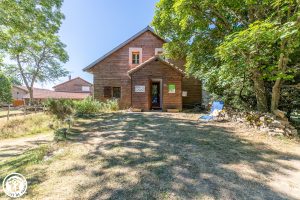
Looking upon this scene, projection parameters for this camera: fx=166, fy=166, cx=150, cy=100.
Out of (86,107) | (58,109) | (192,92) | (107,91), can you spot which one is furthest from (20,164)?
(192,92)

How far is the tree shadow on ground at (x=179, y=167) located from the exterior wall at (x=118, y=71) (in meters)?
8.44

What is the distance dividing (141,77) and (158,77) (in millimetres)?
1313

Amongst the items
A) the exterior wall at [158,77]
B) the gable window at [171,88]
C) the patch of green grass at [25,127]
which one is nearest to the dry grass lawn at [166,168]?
the patch of green grass at [25,127]

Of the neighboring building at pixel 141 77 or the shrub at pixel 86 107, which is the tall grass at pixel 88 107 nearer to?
the shrub at pixel 86 107

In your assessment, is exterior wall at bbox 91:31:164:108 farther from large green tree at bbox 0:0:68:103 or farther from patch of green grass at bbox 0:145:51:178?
patch of green grass at bbox 0:145:51:178

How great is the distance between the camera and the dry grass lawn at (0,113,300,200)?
266 cm

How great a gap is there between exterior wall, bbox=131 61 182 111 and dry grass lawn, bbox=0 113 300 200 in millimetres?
7239

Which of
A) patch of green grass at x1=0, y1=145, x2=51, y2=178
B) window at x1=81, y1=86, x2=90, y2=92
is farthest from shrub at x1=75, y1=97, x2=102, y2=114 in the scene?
window at x1=81, y1=86, x2=90, y2=92

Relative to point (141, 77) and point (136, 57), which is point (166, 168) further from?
point (136, 57)

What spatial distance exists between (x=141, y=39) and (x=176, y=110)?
6.93 m

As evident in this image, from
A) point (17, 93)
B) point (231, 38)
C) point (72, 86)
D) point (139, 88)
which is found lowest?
point (139, 88)

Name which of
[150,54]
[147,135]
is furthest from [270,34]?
[150,54]

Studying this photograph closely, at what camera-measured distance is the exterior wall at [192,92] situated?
1479 centimetres

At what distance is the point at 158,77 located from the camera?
1277 cm
